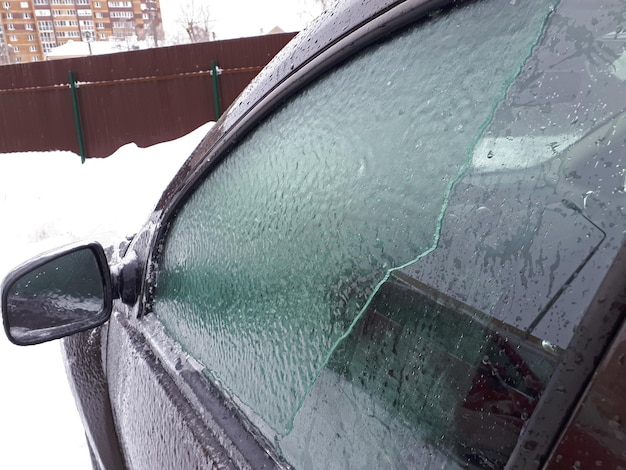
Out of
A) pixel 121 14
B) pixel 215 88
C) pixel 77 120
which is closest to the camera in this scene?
pixel 215 88

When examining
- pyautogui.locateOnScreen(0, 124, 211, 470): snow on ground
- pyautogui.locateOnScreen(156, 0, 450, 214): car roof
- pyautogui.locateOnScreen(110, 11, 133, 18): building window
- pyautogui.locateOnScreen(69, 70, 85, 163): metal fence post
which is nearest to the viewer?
pyautogui.locateOnScreen(156, 0, 450, 214): car roof

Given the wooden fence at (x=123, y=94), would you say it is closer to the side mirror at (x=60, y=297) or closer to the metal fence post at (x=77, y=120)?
the metal fence post at (x=77, y=120)

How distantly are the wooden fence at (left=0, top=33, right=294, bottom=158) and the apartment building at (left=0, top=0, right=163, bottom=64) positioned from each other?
7623 cm

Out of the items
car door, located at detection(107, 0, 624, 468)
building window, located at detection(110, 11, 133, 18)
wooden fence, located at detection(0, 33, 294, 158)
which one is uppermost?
building window, located at detection(110, 11, 133, 18)

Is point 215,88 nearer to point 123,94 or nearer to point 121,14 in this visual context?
point 123,94

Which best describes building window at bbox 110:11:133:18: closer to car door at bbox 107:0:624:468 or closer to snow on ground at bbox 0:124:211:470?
snow on ground at bbox 0:124:211:470

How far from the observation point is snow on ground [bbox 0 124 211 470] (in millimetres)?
3205

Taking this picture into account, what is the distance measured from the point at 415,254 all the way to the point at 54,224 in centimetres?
853

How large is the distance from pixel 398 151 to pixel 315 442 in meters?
0.48

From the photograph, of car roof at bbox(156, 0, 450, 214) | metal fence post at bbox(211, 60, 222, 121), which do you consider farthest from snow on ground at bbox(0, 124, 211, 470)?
metal fence post at bbox(211, 60, 222, 121)

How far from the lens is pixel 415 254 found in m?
0.81

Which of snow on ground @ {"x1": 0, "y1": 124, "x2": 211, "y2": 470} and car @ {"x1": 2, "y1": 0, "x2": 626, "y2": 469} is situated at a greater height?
car @ {"x1": 2, "y1": 0, "x2": 626, "y2": 469}

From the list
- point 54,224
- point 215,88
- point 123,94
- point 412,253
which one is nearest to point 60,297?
point 412,253

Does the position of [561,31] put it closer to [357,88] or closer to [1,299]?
[357,88]
